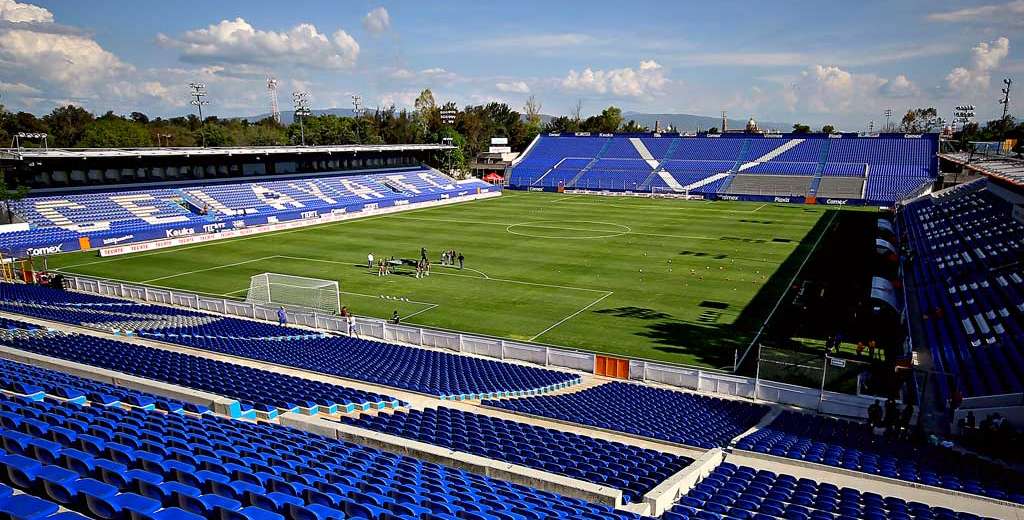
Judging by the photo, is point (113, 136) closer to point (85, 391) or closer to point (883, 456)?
point (85, 391)

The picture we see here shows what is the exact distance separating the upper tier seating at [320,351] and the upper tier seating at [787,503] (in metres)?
8.26

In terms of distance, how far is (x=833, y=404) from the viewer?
18.5 meters

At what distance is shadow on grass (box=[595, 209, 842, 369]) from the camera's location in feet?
82.6

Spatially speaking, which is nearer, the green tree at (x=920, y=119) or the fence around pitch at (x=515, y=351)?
the fence around pitch at (x=515, y=351)

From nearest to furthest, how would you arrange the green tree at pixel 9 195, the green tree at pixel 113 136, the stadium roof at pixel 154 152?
the green tree at pixel 9 195
the stadium roof at pixel 154 152
the green tree at pixel 113 136

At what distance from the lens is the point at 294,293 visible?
98.8 feet

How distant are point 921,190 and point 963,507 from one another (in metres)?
67.3

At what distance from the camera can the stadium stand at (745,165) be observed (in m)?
75.2

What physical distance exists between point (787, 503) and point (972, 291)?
22.9 m

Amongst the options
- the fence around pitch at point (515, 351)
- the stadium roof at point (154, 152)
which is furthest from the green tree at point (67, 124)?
the fence around pitch at point (515, 351)

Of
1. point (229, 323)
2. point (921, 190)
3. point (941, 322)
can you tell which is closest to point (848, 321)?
point (941, 322)

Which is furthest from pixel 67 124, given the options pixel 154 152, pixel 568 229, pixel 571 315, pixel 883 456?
pixel 883 456

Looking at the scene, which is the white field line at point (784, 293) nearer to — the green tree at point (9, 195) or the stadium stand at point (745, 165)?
the stadium stand at point (745, 165)

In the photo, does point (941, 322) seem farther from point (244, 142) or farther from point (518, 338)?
point (244, 142)
